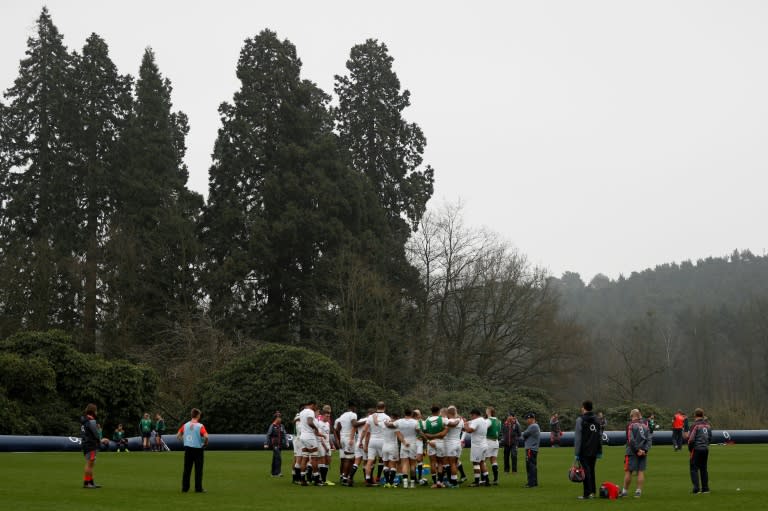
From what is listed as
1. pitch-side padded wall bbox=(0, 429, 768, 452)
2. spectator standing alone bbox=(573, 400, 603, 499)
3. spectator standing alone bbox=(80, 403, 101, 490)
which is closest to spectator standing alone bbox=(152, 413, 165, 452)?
pitch-side padded wall bbox=(0, 429, 768, 452)

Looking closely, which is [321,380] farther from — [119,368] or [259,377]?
[119,368]

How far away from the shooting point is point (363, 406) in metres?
48.8

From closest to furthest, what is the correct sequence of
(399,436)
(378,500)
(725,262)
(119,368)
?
(378,500), (399,436), (119,368), (725,262)

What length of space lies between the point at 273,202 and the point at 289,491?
42.3 m

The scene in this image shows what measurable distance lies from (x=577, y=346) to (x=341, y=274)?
19042mm

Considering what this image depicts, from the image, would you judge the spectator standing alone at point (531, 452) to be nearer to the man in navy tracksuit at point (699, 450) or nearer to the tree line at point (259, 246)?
the man in navy tracksuit at point (699, 450)

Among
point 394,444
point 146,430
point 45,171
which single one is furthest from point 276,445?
point 45,171

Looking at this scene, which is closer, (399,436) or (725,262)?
(399,436)

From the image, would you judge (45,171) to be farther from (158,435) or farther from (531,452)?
(531,452)

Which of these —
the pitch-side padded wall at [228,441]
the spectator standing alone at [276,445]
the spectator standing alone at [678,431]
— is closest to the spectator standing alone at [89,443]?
the spectator standing alone at [276,445]

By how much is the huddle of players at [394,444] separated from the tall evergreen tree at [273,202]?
36970 mm

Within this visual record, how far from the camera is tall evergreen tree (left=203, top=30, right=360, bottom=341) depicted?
60531mm

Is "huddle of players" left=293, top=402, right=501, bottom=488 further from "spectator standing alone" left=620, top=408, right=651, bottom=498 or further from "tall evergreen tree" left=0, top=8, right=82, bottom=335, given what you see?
"tall evergreen tree" left=0, top=8, right=82, bottom=335

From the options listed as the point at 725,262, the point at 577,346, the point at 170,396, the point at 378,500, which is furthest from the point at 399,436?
the point at 725,262
